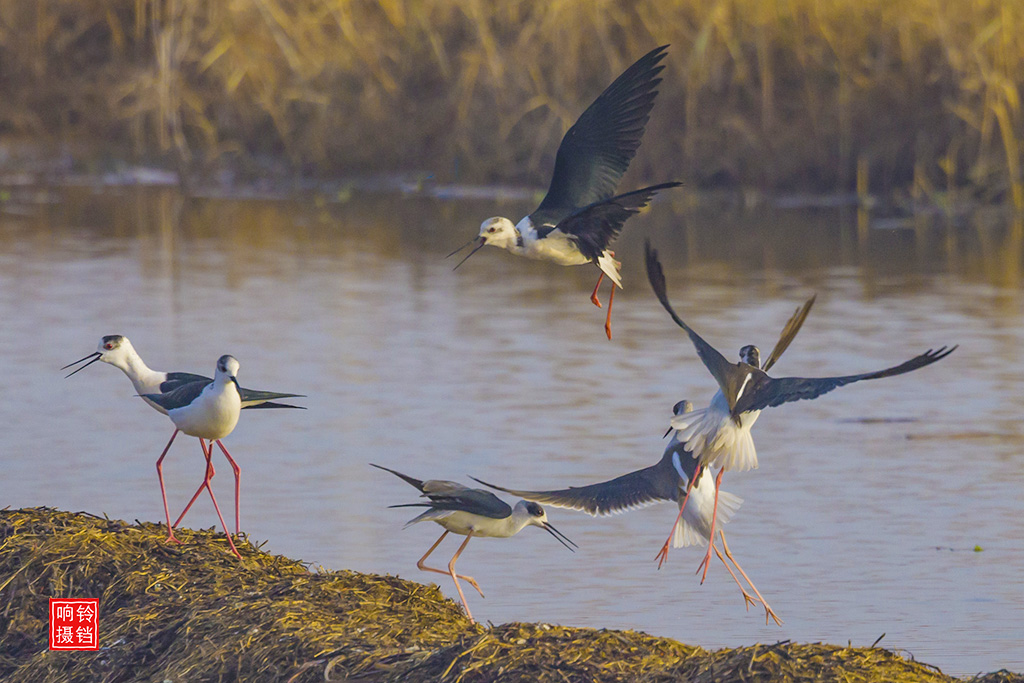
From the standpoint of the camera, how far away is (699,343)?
20.4 feet

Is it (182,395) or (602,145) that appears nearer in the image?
(182,395)

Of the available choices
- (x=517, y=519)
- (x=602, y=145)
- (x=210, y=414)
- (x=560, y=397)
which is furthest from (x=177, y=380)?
(x=560, y=397)

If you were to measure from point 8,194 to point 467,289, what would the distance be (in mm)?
8074

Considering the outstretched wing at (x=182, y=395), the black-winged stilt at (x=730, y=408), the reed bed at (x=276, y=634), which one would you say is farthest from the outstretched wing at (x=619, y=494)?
the outstretched wing at (x=182, y=395)

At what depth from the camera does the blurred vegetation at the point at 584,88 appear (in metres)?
18.8

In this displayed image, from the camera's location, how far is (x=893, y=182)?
63.3 ft

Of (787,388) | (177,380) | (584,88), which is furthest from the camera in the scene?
(584,88)

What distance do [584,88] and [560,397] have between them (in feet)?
28.4

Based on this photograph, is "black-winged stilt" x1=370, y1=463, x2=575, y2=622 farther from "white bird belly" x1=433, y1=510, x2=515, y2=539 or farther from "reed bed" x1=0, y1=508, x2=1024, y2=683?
"reed bed" x1=0, y1=508, x2=1024, y2=683

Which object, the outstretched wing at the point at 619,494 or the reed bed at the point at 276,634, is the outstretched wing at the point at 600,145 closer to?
the outstretched wing at the point at 619,494

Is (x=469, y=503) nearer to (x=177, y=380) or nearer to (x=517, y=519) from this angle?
(x=517, y=519)

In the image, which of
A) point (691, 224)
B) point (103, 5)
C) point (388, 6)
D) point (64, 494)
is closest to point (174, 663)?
point (64, 494)

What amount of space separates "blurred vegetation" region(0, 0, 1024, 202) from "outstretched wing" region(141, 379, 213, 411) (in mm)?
12136

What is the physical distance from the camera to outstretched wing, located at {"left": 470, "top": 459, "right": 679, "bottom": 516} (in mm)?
6836
